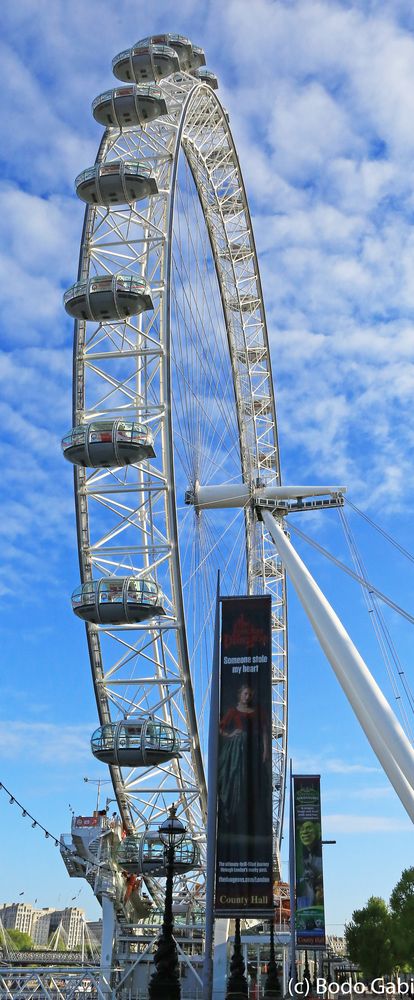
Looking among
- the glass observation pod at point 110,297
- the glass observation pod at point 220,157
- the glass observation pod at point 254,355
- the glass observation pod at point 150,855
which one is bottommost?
the glass observation pod at point 150,855

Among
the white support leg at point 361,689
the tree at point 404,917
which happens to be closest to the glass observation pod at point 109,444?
the white support leg at point 361,689

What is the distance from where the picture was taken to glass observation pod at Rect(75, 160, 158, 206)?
39.2 metres

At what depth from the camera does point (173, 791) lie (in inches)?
1572

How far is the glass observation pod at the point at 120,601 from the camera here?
36.1m

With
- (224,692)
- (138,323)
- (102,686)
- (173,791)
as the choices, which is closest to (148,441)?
(138,323)

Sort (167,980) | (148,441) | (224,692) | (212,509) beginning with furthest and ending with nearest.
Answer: (212,509), (148,441), (224,692), (167,980)

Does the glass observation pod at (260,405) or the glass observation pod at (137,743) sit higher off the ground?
the glass observation pod at (260,405)

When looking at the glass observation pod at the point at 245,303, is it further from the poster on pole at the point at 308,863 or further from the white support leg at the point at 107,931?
the white support leg at the point at 107,931

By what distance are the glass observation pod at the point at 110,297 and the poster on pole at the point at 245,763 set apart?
791 inches

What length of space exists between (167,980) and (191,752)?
2789cm

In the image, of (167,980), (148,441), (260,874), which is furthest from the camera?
(148,441)

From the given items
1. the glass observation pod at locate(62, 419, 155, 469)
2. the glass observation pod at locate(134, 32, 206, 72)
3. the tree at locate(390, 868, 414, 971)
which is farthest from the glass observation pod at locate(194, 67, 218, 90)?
the tree at locate(390, 868, 414, 971)

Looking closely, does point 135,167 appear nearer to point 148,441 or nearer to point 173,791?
point 148,441

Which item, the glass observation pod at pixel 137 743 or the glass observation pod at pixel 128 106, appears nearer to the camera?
the glass observation pod at pixel 137 743
